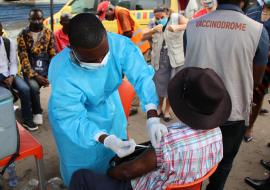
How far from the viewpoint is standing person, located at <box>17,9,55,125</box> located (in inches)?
141

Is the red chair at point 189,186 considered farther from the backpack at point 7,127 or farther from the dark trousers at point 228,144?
the backpack at point 7,127

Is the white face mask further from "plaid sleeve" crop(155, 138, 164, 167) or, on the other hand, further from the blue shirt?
the blue shirt

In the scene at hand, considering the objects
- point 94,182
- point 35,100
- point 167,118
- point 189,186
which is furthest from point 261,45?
point 35,100

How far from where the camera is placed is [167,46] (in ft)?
11.7

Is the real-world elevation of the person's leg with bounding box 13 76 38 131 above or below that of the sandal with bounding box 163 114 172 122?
above

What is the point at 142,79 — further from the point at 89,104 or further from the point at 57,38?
the point at 57,38

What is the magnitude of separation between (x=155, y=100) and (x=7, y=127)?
800 millimetres

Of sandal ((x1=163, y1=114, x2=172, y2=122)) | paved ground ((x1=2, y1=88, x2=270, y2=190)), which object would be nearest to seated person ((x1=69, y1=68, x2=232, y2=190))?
paved ground ((x1=2, y1=88, x2=270, y2=190))

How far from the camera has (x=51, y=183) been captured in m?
2.66

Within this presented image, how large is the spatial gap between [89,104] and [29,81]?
6.89 ft

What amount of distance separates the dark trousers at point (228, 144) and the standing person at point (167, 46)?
1.42 metres

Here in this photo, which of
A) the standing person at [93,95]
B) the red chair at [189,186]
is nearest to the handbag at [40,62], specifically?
the standing person at [93,95]

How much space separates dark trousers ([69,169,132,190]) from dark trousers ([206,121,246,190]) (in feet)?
2.64

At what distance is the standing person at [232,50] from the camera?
1.88m
